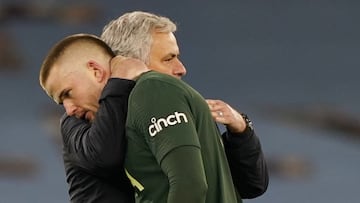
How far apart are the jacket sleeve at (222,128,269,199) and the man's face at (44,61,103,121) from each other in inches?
10.5

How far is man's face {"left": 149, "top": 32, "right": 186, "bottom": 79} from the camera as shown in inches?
70.7

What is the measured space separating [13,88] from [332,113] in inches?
59.2

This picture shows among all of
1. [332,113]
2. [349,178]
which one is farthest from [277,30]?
[349,178]

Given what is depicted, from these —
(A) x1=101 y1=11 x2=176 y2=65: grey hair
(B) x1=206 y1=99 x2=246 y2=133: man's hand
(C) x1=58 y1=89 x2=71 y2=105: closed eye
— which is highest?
(A) x1=101 y1=11 x2=176 y2=65: grey hair

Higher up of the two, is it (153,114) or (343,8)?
(343,8)

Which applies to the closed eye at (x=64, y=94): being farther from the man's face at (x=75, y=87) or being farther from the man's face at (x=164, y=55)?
the man's face at (x=164, y=55)

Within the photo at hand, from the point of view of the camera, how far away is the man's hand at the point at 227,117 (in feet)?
6.09

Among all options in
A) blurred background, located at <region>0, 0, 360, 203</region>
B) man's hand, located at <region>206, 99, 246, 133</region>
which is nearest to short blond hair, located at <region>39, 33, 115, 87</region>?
man's hand, located at <region>206, 99, 246, 133</region>

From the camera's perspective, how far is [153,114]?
1604mm

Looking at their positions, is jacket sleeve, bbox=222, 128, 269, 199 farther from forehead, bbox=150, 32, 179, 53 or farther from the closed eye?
the closed eye

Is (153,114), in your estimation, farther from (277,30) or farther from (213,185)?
(277,30)

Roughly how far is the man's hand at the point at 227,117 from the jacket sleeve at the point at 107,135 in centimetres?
21

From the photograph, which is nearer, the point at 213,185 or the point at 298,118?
the point at 213,185

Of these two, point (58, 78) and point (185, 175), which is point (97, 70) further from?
point (185, 175)
